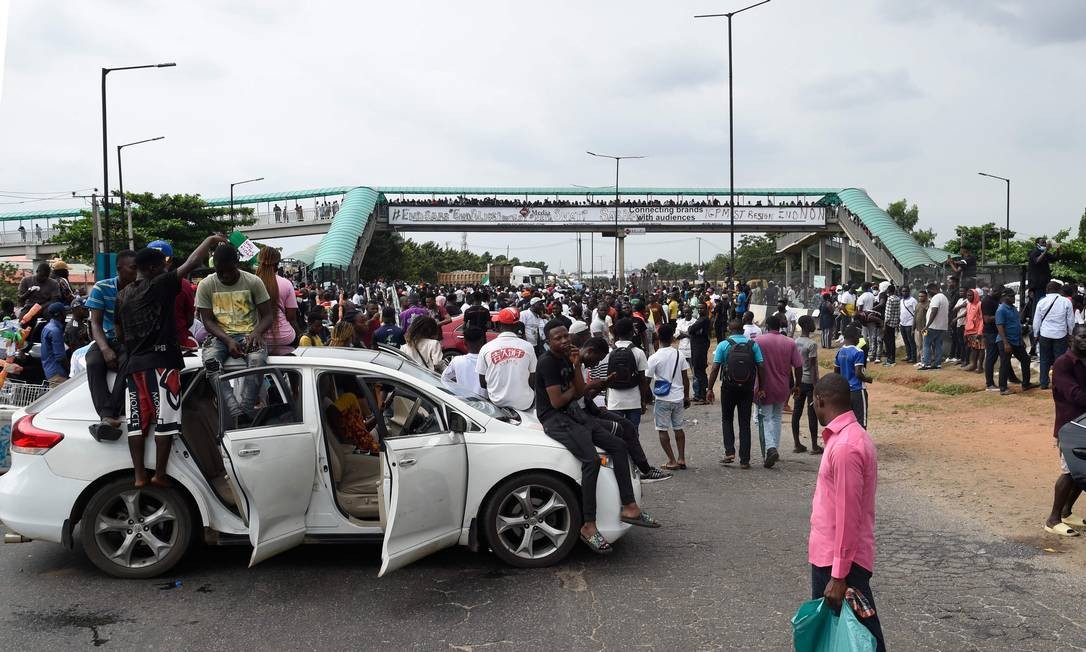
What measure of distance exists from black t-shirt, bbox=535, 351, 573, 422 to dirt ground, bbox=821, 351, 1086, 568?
3543 mm

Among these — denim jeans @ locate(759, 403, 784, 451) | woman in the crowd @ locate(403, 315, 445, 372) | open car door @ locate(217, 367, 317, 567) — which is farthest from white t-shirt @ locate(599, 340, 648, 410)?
open car door @ locate(217, 367, 317, 567)

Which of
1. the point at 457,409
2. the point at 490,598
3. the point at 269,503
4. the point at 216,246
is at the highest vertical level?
the point at 216,246

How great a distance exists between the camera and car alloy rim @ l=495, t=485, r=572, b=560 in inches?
240

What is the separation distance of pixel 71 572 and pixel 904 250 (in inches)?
1531

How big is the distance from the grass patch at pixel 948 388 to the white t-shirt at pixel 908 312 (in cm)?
317

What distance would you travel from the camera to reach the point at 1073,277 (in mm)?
35906

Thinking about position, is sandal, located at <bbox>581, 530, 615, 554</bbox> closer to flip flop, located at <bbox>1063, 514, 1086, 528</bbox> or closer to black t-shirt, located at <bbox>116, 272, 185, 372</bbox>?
black t-shirt, located at <bbox>116, 272, 185, 372</bbox>

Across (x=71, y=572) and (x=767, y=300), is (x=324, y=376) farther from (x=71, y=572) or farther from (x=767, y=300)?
(x=767, y=300)

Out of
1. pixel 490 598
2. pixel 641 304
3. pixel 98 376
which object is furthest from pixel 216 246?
pixel 641 304

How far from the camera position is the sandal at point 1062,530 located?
6.93 metres

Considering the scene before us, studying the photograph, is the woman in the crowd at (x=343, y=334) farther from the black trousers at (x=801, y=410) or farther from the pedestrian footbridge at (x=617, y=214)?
the pedestrian footbridge at (x=617, y=214)

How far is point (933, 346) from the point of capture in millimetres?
18312

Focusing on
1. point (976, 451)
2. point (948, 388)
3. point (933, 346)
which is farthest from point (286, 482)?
point (933, 346)

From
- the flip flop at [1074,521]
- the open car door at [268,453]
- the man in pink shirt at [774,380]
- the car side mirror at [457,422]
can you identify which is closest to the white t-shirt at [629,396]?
the man in pink shirt at [774,380]
